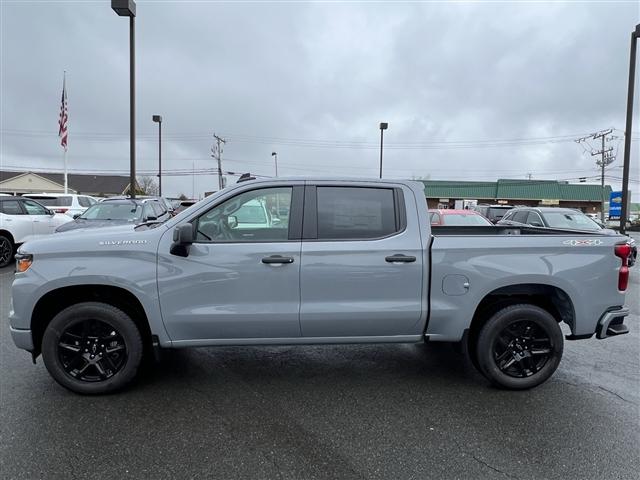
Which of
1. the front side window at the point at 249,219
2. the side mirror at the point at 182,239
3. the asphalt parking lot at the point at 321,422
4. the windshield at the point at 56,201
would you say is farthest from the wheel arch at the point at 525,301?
the windshield at the point at 56,201

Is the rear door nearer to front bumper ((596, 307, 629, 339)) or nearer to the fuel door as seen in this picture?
the fuel door

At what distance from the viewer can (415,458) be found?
2875 millimetres

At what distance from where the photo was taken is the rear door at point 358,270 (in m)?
3.65

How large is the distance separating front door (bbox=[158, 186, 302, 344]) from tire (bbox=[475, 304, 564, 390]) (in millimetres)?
1738

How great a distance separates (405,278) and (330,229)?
777 millimetres

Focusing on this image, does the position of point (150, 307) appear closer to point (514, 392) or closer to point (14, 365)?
point (14, 365)

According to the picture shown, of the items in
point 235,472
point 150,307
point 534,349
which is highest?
point 150,307

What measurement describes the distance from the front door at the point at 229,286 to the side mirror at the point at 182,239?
5 cm

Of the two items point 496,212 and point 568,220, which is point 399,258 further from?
point 496,212

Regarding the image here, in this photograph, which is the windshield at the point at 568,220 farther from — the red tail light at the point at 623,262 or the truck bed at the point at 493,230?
the red tail light at the point at 623,262

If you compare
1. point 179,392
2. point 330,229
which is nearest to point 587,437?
point 330,229

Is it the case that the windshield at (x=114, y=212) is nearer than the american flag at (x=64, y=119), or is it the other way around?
the windshield at (x=114, y=212)

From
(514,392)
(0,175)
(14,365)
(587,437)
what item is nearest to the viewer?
(587,437)

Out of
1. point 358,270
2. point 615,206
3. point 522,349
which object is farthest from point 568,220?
point 615,206
